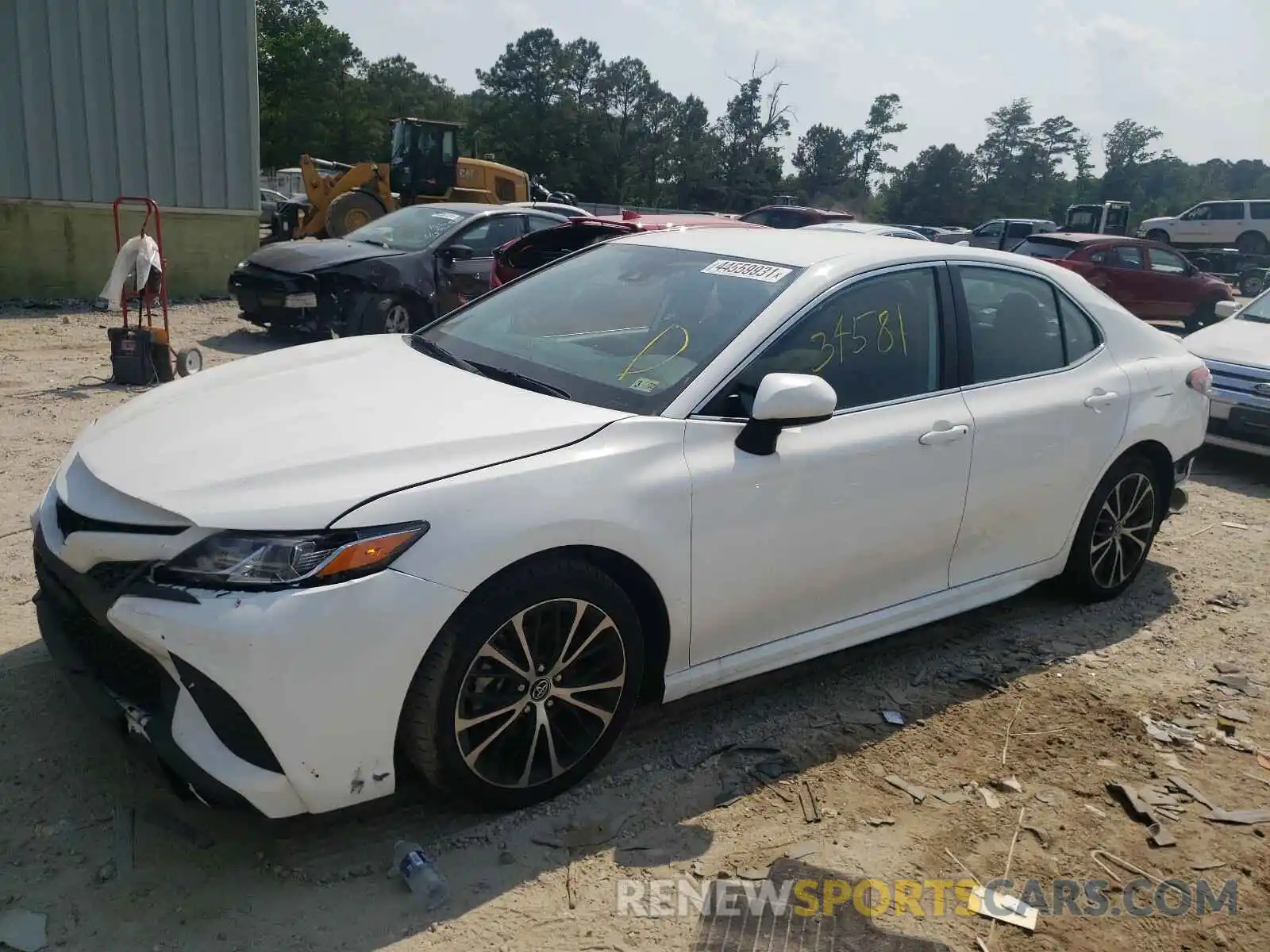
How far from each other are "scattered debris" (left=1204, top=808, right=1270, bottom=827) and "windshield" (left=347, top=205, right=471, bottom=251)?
9.20 metres

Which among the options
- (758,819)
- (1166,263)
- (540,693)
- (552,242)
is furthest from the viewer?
(1166,263)

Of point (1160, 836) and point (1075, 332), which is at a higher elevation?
point (1075, 332)

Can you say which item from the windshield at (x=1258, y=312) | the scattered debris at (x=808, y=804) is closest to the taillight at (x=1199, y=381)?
the scattered debris at (x=808, y=804)

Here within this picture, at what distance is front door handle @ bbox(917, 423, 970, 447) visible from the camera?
3773 mm

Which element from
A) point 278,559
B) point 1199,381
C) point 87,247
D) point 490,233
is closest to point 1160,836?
point 1199,381

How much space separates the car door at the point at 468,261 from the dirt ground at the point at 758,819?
21.8 feet

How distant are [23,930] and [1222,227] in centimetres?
3634

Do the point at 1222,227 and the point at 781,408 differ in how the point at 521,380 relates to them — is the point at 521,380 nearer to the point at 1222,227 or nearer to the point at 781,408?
the point at 781,408

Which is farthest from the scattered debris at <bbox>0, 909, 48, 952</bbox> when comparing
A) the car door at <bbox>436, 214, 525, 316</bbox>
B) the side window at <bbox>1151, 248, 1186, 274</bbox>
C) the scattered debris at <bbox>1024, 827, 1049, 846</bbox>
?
the side window at <bbox>1151, 248, 1186, 274</bbox>

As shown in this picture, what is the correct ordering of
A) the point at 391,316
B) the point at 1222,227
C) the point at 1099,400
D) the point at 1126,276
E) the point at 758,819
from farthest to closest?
the point at 1222,227
the point at 1126,276
the point at 391,316
the point at 1099,400
the point at 758,819

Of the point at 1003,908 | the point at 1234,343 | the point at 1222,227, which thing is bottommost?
the point at 1003,908

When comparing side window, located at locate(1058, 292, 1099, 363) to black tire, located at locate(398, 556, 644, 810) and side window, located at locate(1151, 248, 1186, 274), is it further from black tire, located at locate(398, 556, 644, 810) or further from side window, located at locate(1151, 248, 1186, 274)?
side window, located at locate(1151, 248, 1186, 274)

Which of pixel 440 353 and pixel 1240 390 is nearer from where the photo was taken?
pixel 440 353

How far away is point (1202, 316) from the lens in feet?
58.5
